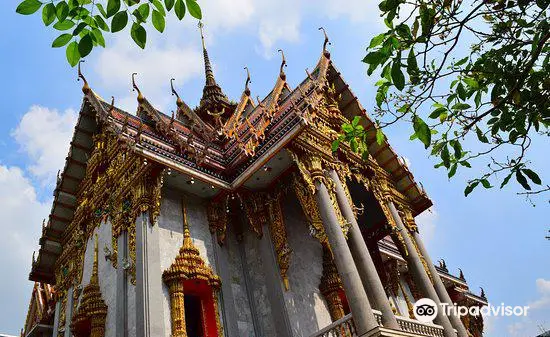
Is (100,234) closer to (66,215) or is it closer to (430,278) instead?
(66,215)

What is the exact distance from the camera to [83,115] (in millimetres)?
13898

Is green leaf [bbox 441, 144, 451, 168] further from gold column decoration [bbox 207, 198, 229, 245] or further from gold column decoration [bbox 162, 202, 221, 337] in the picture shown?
gold column decoration [bbox 207, 198, 229, 245]

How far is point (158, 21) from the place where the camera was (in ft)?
10.3

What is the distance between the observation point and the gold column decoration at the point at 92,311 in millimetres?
10219

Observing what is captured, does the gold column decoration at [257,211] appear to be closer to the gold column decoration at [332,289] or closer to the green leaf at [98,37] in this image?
the gold column decoration at [332,289]

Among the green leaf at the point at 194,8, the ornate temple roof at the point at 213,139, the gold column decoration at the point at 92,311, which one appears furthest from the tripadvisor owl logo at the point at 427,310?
the green leaf at the point at 194,8

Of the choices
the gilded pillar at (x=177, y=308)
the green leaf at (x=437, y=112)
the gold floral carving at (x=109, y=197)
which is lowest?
the green leaf at (x=437, y=112)

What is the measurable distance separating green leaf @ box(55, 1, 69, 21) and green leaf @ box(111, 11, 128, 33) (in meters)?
0.34

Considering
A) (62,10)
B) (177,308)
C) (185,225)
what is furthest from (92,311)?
(62,10)

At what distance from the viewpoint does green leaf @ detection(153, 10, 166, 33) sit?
3131 millimetres

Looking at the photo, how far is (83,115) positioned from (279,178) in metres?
6.56

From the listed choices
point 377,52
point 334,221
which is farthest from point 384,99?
point 334,221

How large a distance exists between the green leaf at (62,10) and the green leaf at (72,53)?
19 cm

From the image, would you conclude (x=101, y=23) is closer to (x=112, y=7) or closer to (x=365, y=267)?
(x=112, y=7)
